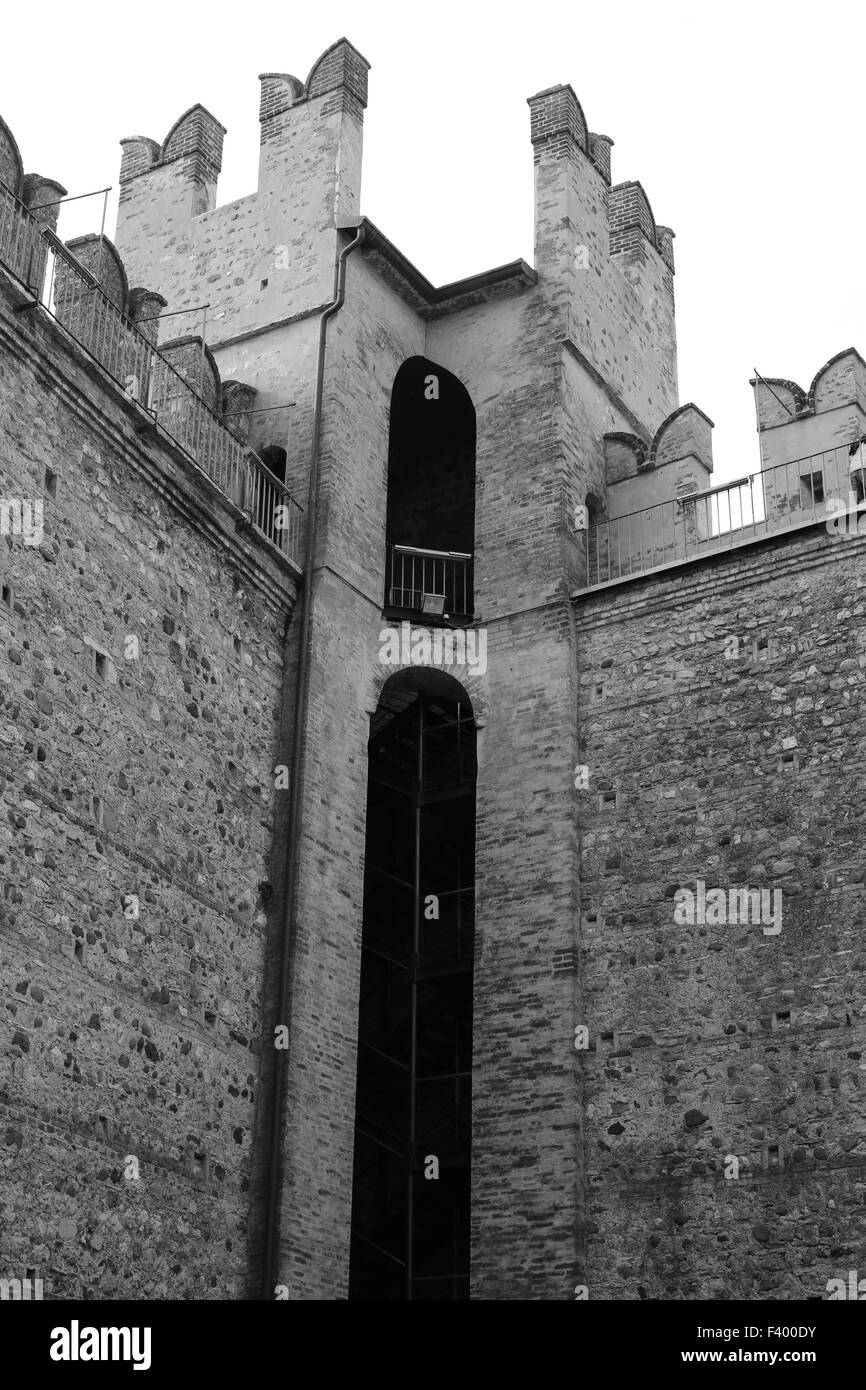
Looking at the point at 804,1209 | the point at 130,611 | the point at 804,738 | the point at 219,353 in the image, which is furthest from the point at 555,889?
the point at 219,353

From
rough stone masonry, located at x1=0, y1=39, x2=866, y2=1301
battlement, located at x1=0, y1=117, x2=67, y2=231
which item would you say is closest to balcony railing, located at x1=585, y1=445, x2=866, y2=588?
rough stone masonry, located at x1=0, y1=39, x2=866, y2=1301

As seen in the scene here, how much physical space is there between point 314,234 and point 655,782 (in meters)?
6.08

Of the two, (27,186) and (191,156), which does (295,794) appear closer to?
(27,186)

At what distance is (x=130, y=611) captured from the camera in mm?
12305

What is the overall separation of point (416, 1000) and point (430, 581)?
4.09 metres

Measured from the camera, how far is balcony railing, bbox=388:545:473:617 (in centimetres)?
1527

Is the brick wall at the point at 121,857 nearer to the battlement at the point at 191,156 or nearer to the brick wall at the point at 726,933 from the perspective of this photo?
the brick wall at the point at 726,933

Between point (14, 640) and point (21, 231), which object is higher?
point (21, 231)

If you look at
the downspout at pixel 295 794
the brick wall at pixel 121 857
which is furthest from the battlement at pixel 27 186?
the downspout at pixel 295 794

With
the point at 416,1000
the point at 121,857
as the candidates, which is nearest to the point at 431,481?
the point at 416,1000

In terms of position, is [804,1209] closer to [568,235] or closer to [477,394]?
[477,394]

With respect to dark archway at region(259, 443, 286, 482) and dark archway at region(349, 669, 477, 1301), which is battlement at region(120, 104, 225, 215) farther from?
dark archway at region(349, 669, 477, 1301)

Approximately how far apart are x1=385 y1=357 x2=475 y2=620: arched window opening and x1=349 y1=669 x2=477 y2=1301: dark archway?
131cm

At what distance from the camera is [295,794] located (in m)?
13.5
